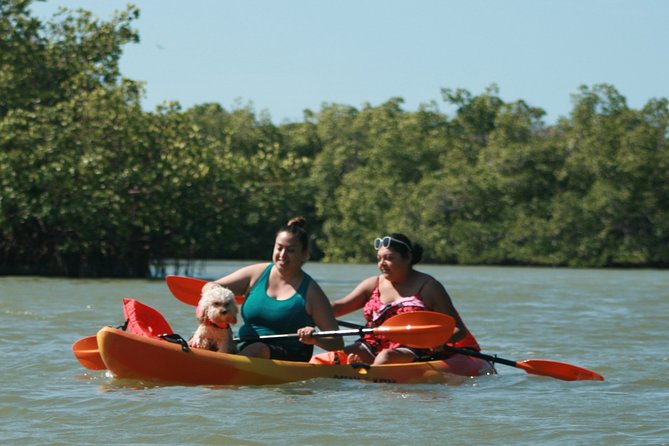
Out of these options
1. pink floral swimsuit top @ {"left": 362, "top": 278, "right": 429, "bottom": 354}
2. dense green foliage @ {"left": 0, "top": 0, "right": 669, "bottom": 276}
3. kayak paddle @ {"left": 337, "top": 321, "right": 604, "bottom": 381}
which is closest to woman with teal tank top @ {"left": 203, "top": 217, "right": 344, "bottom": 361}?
pink floral swimsuit top @ {"left": 362, "top": 278, "right": 429, "bottom": 354}

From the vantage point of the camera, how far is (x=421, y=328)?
25.6 ft

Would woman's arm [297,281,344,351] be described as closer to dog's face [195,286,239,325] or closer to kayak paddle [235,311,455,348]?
kayak paddle [235,311,455,348]

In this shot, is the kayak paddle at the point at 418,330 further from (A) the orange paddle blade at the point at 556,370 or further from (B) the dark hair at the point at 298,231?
(A) the orange paddle blade at the point at 556,370

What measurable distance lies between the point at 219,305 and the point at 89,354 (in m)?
1.51

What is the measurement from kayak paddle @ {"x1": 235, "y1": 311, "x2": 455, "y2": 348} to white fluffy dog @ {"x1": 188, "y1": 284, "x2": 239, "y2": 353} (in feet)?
0.73

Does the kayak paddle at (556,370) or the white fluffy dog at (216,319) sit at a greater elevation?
the white fluffy dog at (216,319)

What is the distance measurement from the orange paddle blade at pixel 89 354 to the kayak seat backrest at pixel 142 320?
37 cm

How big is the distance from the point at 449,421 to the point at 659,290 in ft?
56.5

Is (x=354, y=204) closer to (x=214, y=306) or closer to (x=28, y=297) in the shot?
(x=28, y=297)

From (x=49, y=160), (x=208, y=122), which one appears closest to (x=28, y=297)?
(x=49, y=160)

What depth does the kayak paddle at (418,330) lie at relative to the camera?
7.79m

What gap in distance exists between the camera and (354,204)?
4959 cm

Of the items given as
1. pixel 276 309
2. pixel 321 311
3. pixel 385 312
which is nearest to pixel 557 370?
pixel 385 312

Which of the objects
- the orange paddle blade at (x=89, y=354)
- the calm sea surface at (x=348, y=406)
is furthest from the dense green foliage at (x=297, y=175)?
the orange paddle blade at (x=89, y=354)
